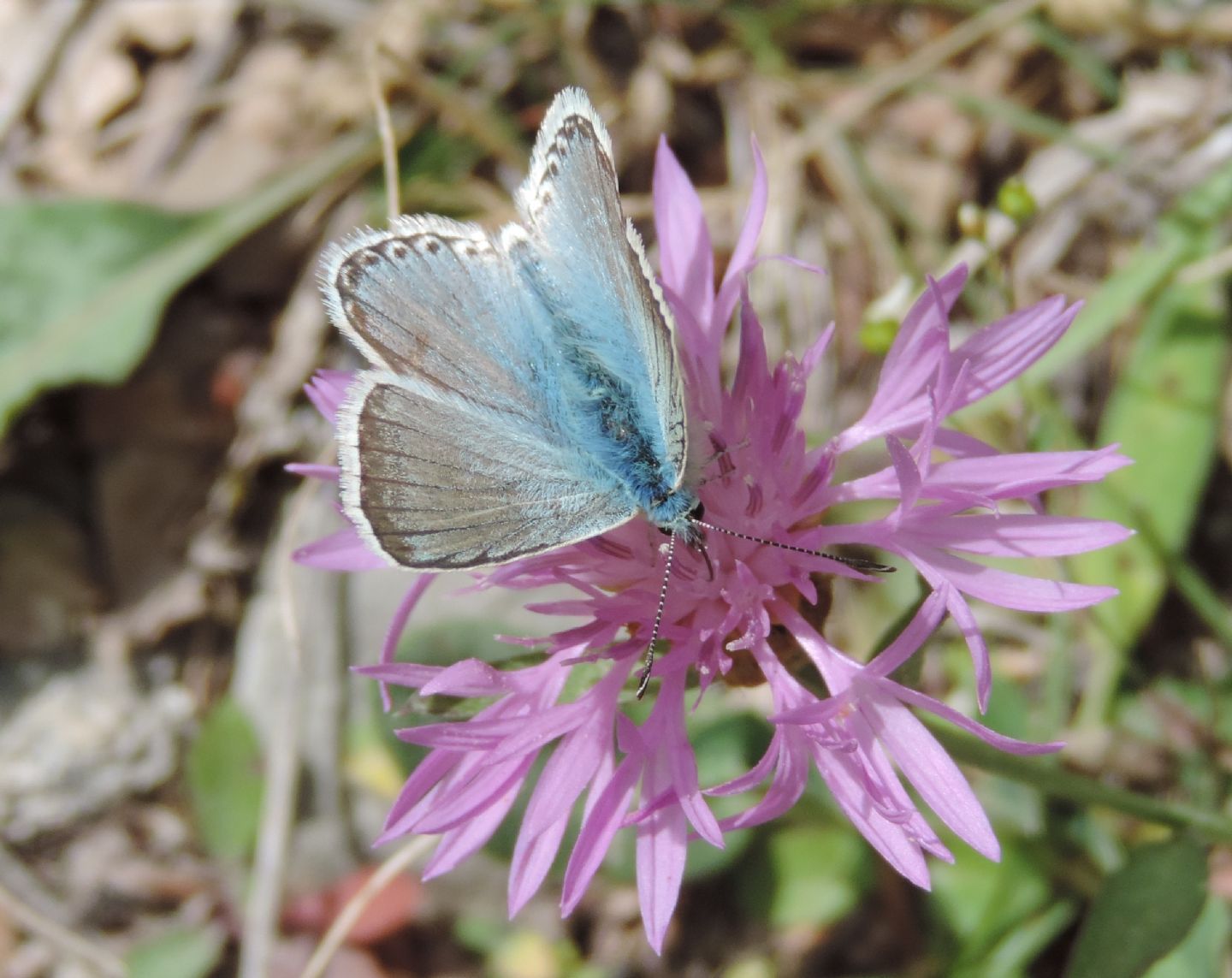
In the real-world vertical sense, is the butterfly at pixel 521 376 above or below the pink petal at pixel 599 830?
above

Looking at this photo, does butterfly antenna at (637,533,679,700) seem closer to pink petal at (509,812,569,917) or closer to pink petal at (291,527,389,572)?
pink petal at (509,812,569,917)

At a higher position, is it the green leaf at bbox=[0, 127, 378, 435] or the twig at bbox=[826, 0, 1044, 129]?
the green leaf at bbox=[0, 127, 378, 435]

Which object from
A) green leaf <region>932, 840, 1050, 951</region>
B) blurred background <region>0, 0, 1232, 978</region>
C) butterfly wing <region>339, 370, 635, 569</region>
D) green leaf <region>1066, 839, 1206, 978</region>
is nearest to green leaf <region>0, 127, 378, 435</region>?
blurred background <region>0, 0, 1232, 978</region>

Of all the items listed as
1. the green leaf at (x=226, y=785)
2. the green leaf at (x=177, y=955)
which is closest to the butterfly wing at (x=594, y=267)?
the green leaf at (x=226, y=785)

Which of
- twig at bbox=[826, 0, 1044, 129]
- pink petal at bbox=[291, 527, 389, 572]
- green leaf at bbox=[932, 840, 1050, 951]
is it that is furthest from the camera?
twig at bbox=[826, 0, 1044, 129]

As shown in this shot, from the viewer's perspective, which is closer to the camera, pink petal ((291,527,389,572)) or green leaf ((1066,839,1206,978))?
green leaf ((1066,839,1206,978))

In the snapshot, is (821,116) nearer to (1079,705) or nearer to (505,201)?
(505,201)

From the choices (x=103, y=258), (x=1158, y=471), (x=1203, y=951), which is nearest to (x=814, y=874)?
(x=1203, y=951)

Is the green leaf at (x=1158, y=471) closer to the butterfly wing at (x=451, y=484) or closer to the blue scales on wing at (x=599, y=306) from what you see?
the blue scales on wing at (x=599, y=306)
